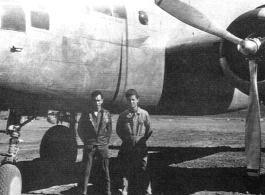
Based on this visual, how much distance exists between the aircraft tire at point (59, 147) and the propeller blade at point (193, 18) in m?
4.34

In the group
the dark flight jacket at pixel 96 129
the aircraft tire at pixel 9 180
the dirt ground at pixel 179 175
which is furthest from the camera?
the dirt ground at pixel 179 175

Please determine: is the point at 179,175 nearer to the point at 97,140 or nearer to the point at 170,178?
the point at 170,178

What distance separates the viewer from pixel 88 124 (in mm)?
6734

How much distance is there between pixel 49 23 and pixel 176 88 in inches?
121

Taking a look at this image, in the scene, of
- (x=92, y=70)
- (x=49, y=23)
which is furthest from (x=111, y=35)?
(x=49, y=23)

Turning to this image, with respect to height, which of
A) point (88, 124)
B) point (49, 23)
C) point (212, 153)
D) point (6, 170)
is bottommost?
point (212, 153)

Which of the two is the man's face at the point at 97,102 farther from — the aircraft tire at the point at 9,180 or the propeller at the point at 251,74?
the propeller at the point at 251,74

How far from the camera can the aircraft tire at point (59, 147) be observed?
33.6 feet

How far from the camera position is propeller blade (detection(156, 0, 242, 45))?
7125 millimetres

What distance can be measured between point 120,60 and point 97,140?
161cm

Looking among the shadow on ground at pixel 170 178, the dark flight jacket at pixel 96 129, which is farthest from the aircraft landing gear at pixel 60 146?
the dark flight jacket at pixel 96 129

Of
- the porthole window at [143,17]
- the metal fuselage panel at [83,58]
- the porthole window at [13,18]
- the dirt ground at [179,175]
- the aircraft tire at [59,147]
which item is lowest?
the dirt ground at [179,175]

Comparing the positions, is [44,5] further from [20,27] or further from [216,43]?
[216,43]

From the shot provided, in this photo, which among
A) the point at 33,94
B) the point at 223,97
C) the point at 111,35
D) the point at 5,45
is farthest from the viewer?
the point at 223,97
